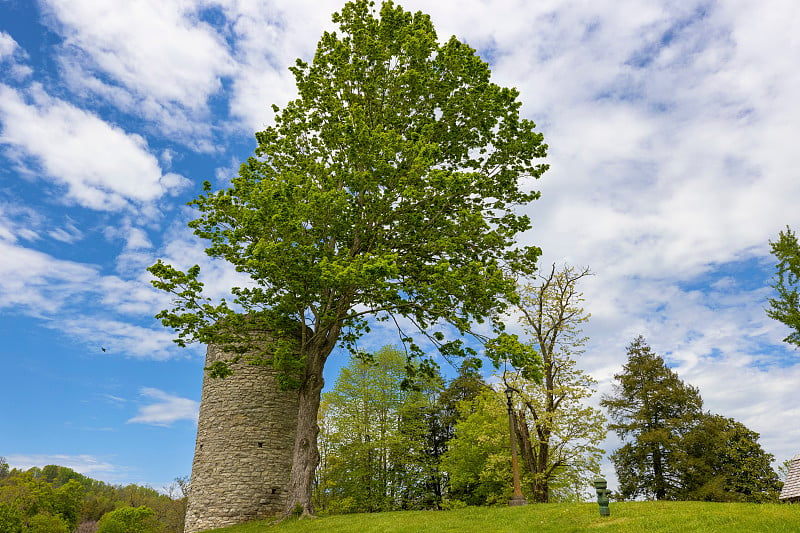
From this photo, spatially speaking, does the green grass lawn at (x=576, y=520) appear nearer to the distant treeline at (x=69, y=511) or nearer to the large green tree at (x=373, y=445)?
the large green tree at (x=373, y=445)

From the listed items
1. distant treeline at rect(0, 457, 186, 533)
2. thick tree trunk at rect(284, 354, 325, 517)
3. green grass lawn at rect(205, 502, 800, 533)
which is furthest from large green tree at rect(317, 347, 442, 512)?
green grass lawn at rect(205, 502, 800, 533)

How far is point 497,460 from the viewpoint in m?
25.5

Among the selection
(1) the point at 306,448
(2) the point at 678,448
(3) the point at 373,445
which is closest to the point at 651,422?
(2) the point at 678,448

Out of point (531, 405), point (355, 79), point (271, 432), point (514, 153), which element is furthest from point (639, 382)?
point (355, 79)

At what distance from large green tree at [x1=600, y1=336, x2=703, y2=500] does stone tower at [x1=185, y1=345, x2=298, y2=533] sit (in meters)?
25.5

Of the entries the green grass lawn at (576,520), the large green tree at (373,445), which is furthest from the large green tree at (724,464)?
the green grass lawn at (576,520)

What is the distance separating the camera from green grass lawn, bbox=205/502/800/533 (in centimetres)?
1074

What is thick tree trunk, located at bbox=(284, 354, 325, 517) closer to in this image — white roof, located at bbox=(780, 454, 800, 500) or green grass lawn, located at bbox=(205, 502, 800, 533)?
green grass lawn, located at bbox=(205, 502, 800, 533)

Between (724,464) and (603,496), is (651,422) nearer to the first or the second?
(724,464)

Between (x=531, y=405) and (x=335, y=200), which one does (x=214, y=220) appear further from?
(x=531, y=405)

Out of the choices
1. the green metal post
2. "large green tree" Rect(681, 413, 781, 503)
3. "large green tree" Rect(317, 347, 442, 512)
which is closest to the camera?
the green metal post

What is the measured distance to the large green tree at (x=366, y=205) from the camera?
1550 centimetres

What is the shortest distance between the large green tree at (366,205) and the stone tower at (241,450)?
221 centimetres

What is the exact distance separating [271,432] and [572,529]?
41.2 feet
